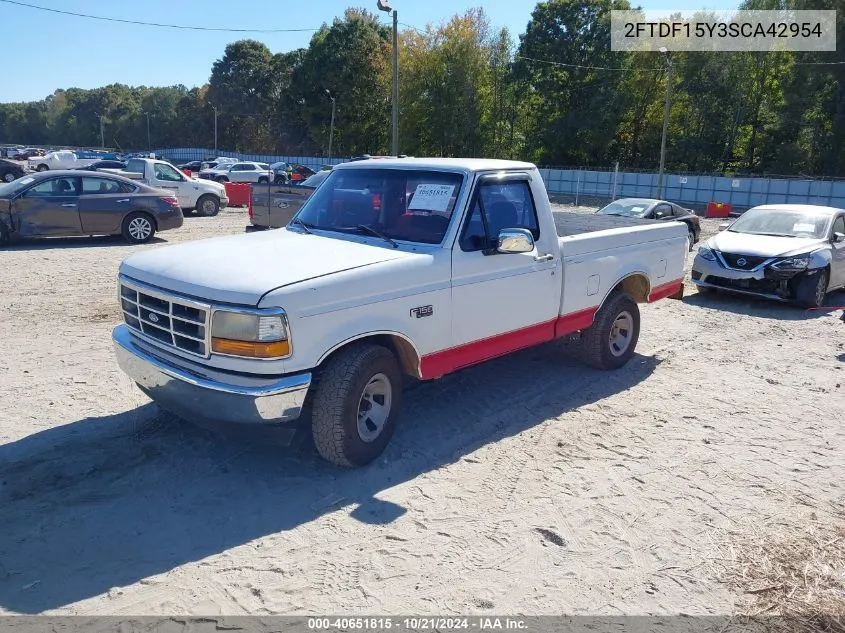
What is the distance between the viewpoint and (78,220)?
1404 cm

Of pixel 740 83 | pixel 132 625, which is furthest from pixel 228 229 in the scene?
pixel 740 83

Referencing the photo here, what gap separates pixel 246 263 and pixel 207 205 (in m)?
18.3

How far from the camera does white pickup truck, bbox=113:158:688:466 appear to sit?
4.13 meters

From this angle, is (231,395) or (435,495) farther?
(435,495)

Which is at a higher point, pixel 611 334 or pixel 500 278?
pixel 500 278

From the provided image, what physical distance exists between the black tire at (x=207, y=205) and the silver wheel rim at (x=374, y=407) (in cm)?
1841

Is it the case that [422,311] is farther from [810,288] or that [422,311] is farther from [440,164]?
[810,288]

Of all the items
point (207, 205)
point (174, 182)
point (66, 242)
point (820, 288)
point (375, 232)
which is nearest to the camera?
point (375, 232)

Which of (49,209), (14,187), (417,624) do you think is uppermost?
(14,187)

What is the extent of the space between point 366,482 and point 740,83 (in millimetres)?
54904

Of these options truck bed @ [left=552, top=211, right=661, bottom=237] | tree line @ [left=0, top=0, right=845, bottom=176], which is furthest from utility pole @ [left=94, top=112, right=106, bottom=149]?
truck bed @ [left=552, top=211, right=661, bottom=237]

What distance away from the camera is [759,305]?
11.2 m

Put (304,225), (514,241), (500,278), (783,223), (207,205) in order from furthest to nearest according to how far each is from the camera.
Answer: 1. (207,205)
2. (783,223)
3. (304,225)
4. (500,278)
5. (514,241)

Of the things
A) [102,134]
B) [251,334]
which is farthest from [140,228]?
[102,134]
